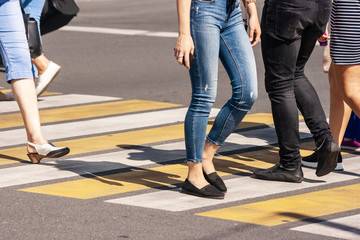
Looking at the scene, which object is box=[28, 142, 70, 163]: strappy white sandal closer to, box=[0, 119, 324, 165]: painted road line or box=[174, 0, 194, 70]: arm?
box=[0, 119, 324, 165]: painted road line

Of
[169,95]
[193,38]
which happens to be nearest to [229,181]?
[193,38]

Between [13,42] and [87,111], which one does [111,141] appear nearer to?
[13,42]

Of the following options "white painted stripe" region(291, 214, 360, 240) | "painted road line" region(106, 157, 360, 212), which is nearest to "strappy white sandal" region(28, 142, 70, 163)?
"painted road line" region(106, 157, 360, 212)

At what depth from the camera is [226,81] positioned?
460 inches

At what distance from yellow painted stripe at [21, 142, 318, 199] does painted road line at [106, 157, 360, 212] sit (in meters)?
0.24

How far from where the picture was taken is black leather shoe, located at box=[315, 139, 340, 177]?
20.6 ft

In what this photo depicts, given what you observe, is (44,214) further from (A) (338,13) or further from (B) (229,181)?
(A) (338,13)

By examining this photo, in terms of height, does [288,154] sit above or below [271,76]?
below

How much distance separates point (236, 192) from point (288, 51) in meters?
0.95

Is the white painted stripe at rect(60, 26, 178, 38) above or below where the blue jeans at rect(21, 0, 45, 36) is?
below

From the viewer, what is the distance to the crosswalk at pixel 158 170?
5.63 meters

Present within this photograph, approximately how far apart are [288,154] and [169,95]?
4274 mm

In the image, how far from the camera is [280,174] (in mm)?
6398

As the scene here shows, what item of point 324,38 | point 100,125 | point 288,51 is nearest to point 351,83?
point 324,38
